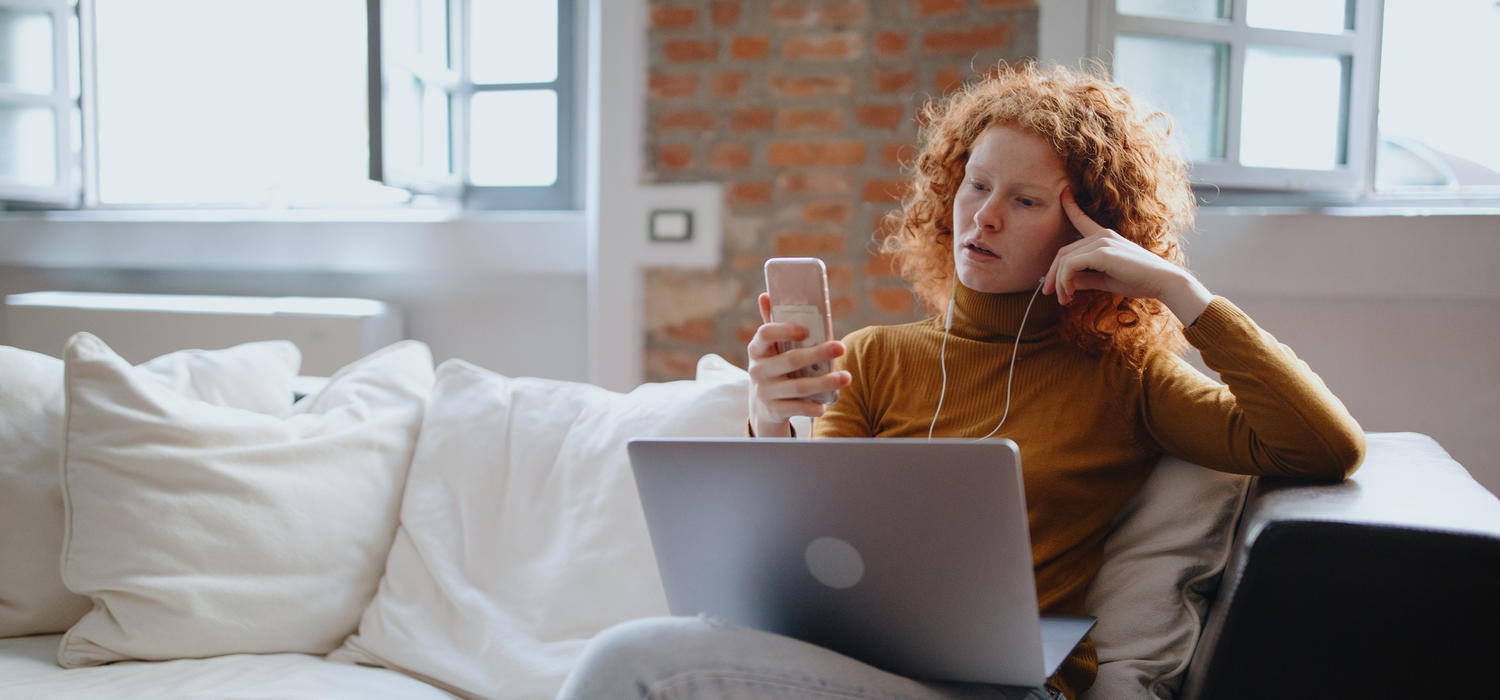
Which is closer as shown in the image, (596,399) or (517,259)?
(596,399)

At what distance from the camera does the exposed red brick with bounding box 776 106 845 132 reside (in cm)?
253

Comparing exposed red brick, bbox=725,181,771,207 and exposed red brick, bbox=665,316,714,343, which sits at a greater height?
exposed red brick, bbox=725,181,771,207

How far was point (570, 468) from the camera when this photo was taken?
149 cm

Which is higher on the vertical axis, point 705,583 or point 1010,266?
point 1010,266

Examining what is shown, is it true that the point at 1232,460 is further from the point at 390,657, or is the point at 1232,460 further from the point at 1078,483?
the point at 390,657

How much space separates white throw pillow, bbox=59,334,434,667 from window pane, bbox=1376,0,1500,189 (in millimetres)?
2346

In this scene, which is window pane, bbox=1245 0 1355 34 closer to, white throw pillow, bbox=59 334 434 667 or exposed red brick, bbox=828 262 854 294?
exposed red brick, bbox=828 262 854 294

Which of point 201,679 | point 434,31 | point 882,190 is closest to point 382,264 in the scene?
point 434,31

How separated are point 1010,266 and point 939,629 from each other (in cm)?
51

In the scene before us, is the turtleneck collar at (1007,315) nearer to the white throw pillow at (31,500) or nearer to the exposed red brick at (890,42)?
the white throw pillow at (31,500)

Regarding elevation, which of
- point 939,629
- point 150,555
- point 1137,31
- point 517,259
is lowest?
point 150,555

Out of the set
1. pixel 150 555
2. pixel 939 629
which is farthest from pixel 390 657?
pixel 939 629

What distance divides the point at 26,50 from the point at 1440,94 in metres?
4.00

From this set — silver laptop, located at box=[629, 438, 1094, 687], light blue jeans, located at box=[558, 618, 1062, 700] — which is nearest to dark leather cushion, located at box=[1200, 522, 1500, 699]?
silver laptop, located at box=[629, 438, 1094, 687]
